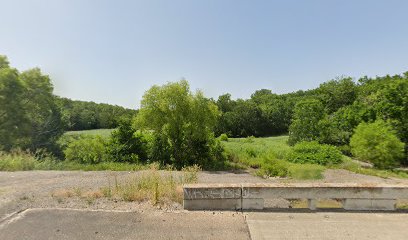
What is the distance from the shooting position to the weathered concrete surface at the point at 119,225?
4512 millimetres

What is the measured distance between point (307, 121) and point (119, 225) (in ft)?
81.9

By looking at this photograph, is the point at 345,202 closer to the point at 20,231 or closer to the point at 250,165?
the point at 20,231

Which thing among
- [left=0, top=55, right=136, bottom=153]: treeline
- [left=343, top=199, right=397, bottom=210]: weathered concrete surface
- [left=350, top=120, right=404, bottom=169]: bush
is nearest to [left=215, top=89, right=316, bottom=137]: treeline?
[left=0, top=55, right=136, bottom=153]: treeline

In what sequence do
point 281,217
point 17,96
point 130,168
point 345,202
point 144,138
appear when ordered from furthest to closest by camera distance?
point 17,96 < point 144,138 < point 130,168 < point 345,202 < point 281,217

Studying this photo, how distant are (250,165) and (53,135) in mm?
19819

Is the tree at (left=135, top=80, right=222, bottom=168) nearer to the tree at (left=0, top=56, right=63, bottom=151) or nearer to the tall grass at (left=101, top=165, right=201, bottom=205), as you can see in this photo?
the tall grass at (left=101, top=165, right=201, bottom=205)

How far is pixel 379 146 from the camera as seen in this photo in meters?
16.1

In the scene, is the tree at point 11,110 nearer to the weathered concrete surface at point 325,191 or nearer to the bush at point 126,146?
the bush at point 126,146

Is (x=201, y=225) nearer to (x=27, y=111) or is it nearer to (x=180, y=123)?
(x=180, y=123)

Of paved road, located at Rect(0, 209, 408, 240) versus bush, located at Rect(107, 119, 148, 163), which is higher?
bush, located at Rect(107, 119, 148, 163)

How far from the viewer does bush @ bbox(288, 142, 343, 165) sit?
1797 cm

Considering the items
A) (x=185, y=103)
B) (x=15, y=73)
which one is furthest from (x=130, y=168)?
(x=15, y=73)

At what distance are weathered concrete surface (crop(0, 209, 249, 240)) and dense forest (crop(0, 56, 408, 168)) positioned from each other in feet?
37.4

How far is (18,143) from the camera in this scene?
893 inches
